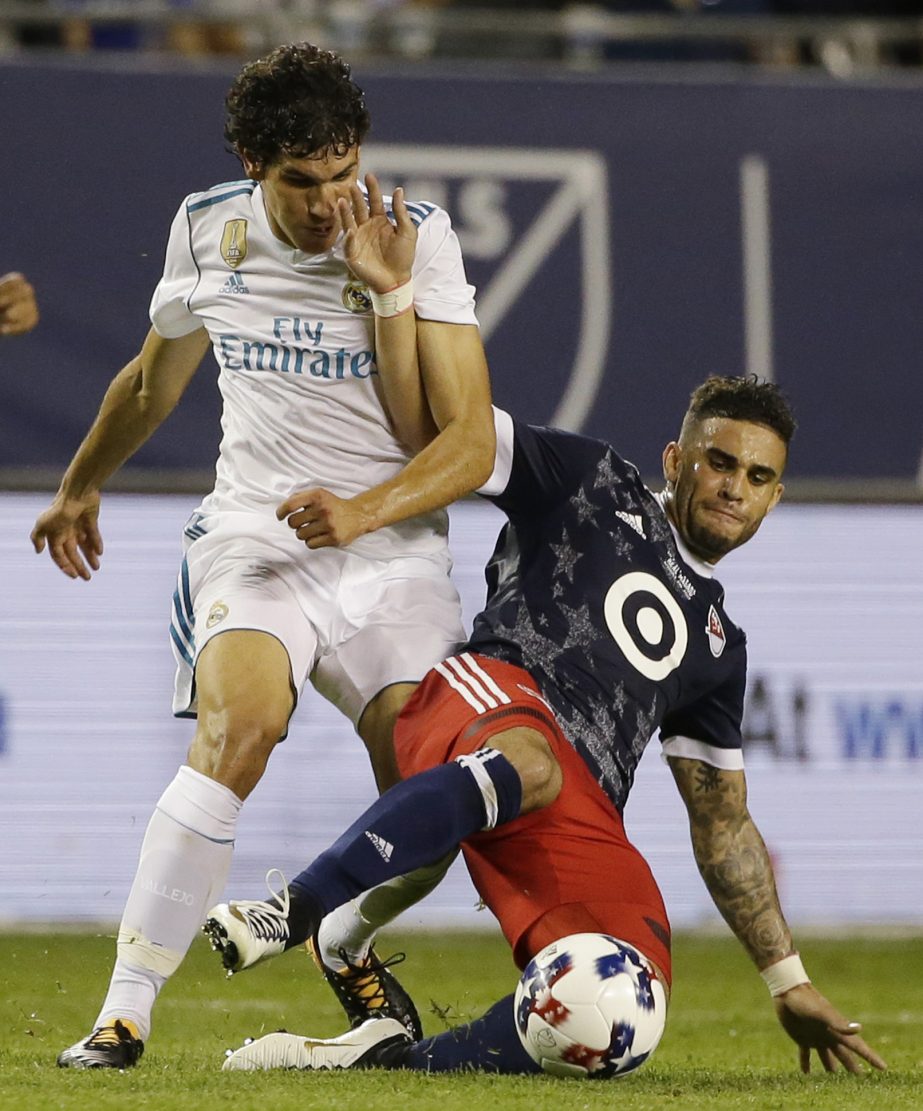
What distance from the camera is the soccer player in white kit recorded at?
3.67 metres

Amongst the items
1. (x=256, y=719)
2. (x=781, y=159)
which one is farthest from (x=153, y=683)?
(x=781, y=159)

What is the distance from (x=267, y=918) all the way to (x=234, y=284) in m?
1.46

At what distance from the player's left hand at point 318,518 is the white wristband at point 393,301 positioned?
0.46 m

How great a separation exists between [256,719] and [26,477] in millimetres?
3097

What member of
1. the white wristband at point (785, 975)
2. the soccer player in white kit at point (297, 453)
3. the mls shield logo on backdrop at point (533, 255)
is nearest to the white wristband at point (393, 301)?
the soccer player in white kit at point (297, 453)

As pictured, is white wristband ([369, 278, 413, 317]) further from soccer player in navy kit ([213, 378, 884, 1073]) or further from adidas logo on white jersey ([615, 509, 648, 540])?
adidas logo on white jersey ([615, 509, 648, 540])

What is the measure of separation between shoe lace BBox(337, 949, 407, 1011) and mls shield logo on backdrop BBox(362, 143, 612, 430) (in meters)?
4.05

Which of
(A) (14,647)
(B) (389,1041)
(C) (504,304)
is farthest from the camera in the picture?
(C) (504,304)

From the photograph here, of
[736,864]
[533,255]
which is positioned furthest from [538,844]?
[533,255]

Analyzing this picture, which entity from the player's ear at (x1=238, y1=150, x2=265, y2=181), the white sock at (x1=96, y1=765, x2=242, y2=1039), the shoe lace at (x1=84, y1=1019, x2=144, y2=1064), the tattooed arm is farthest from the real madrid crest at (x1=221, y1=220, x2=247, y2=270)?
the shoe lace at (x1=84, y1=1019, x2=144, y2=1064)

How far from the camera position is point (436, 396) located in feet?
13.0

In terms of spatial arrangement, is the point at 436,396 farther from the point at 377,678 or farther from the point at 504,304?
the point at 504,304

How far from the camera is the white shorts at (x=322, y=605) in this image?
12.9ft

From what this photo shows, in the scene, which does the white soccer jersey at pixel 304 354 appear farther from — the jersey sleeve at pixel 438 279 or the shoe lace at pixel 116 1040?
the shoe lace at pixel 116 1040
